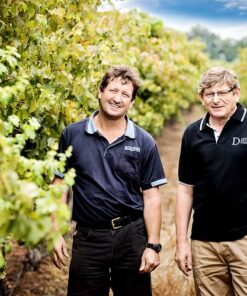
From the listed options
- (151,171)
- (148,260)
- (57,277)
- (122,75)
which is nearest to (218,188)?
(151,171)

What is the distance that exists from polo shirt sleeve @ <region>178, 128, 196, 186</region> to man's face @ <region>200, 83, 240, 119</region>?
0.29 metres

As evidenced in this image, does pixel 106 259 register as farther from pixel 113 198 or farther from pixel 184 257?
pixel 184 257

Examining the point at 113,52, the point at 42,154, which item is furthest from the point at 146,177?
the point at 113,52

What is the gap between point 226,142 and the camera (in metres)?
3.54

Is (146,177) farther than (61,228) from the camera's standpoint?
Yes

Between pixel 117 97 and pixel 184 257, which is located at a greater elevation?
pixel 117 97

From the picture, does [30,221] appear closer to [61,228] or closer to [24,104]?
[61,228]

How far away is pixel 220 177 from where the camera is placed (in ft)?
11.6

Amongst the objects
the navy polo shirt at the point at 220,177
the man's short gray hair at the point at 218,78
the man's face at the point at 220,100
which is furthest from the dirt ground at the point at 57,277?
the man's short gray hair at the point at 218,78

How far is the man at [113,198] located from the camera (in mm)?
3590

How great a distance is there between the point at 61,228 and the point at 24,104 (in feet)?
5.93

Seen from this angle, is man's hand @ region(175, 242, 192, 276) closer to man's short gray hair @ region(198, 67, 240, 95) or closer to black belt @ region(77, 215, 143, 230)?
black belt @ region(77, 215, 143, 230)

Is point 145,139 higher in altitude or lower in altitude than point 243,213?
higher

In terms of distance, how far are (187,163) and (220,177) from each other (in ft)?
1.08
